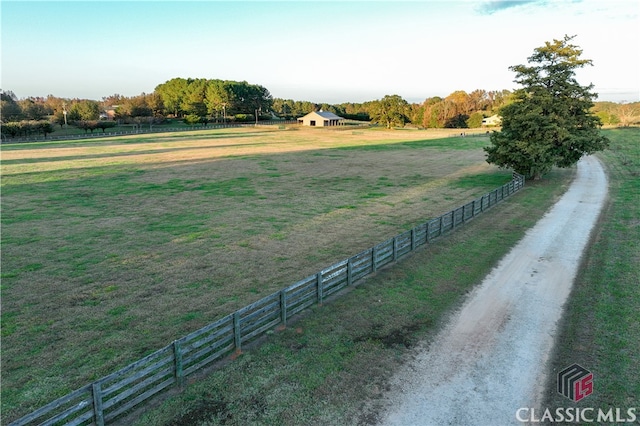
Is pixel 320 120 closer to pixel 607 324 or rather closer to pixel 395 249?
pixel 395 249

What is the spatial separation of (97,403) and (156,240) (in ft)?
43.7

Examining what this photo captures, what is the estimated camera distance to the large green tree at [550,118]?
1334 inches

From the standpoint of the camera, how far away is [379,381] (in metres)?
9.81

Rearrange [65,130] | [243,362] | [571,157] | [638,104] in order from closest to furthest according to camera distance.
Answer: [243,362] < [571,157] < [65,130] < [638,104]

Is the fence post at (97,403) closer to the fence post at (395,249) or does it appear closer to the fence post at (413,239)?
the fence post at (395,249)

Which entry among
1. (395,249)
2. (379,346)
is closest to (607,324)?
(379,346)

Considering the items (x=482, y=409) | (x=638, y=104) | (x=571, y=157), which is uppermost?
(x=638, y=104)

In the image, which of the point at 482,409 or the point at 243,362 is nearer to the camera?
the point at 482,409

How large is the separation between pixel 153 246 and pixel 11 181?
1069 inches

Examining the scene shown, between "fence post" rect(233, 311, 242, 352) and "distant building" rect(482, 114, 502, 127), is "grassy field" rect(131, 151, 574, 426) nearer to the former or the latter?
"fence post" rect(233, 311, 242, 352)

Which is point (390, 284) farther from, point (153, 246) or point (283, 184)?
point (283, 184)

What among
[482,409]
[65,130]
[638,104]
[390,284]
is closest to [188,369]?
[482,409]

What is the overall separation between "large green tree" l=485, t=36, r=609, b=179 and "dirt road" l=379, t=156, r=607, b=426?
59.4 feet

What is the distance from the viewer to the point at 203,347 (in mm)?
11328
